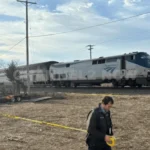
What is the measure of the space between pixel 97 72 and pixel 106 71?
5.88ft

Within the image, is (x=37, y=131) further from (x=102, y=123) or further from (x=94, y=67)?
(x=94, y=67)

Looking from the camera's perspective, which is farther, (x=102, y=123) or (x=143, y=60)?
(x=143, y=60)

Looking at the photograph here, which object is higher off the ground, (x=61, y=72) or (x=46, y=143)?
(x=61, y=72)

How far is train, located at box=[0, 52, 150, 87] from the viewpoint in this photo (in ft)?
98.6

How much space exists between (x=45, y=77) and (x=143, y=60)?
2071 centimetres

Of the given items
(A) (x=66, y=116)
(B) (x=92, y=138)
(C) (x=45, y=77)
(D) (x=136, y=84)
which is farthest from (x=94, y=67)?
(B) (x=92, y=138)

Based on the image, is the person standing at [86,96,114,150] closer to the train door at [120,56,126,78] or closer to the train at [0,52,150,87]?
the train at [0,52,150,87]

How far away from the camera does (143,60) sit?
30016 millimetres

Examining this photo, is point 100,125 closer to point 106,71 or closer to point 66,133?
point 66,133

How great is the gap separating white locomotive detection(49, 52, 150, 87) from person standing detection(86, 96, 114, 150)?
2382cm

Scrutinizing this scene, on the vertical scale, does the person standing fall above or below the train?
below

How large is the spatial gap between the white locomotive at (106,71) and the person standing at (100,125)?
2382 centimetres

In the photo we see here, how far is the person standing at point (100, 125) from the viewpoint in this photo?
5566 mm

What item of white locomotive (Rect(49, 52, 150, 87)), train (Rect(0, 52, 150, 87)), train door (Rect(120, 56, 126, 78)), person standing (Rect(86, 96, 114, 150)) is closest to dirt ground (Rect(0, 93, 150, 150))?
person standing (Rect(86, 96, 114, 150))
